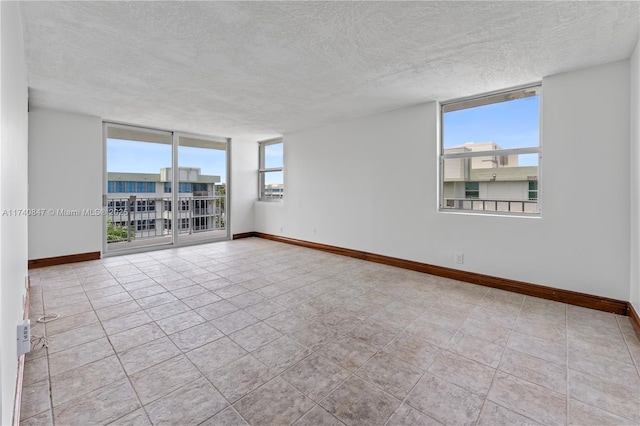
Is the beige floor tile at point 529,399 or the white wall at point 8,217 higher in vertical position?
the white wall at point 8,217

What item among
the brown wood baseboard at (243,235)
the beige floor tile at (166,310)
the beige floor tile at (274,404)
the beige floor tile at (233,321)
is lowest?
the beige floor tile at (274,404)

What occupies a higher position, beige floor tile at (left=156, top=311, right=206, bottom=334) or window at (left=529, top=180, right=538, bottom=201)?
window at (left=529, top=180, right=538, bottom=201)

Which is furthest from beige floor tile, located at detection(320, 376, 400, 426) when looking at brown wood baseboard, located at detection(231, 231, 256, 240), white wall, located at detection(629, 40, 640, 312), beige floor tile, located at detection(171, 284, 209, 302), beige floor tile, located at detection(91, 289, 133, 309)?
brown wood baseboard, located at detection(231, 231, 256, 240)

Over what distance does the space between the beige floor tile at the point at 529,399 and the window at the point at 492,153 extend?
7.35 feet

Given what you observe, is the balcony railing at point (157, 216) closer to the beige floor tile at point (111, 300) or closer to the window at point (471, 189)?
the beige floor tile at point (111, 300)

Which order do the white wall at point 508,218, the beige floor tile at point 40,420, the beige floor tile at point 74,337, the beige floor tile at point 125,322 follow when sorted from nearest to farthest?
the beige floor tile at point 40,420
the beige floor tile at point 74,337
the beige floor tile at point 125,322
the white wall at point 508,218

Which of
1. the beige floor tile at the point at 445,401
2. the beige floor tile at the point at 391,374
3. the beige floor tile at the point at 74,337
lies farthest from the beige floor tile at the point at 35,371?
the beige floor tile at the point at 445,401

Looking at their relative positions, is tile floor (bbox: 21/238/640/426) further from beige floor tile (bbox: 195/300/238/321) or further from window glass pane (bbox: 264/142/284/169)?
window glass pane (bbox: 264/142/284/169)

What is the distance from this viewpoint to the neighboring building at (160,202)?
5.40m

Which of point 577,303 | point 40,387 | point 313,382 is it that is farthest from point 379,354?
point 577,303

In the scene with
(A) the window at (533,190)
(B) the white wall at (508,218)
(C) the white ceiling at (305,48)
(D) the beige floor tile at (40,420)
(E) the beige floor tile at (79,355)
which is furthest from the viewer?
(A) the window at (533,190)

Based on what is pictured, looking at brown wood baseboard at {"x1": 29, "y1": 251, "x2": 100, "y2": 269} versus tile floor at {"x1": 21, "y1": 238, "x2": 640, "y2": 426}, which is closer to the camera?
tile floor at {"x1": 21, "y1": 238, "x2": 640, "y2": 426}

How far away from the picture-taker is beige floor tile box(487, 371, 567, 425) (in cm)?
149

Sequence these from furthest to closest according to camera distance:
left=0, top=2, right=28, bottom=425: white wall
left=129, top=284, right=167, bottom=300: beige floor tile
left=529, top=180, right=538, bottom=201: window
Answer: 1. left=529, top=180, right=538, bottom=201: window
2. left=129, top=284, right=167, bottom=300: beige floor tile
3. left=0, top=2, right=28, bottom=425: white wall
